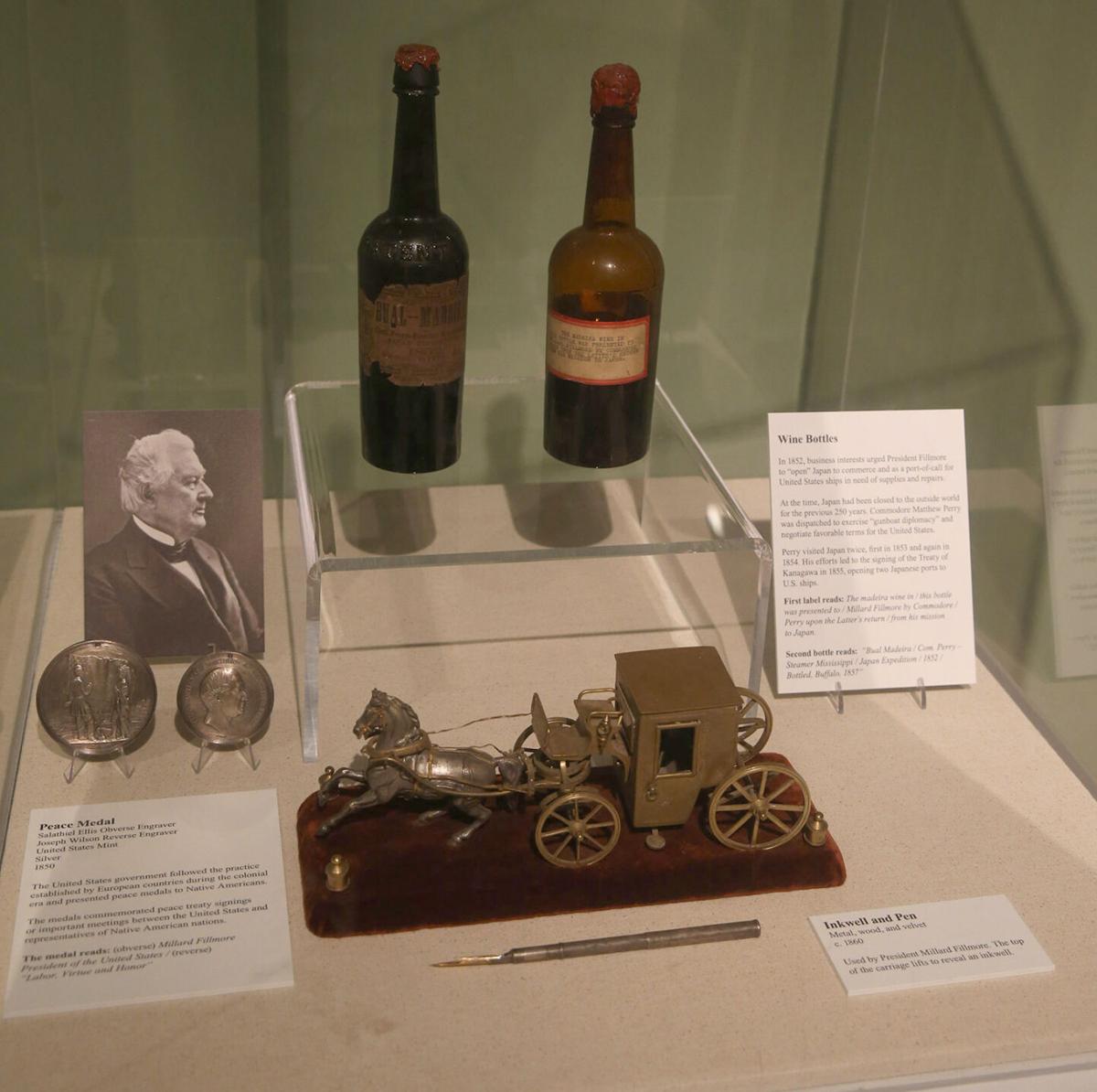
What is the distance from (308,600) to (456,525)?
22cm

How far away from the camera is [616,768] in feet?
4.19

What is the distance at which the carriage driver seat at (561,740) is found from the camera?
122 centimetres

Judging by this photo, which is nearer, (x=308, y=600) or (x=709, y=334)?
(x=308, y=600)

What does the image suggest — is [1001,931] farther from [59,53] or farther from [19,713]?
[59,53]

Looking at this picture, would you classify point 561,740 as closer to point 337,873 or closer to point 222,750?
point 337,873

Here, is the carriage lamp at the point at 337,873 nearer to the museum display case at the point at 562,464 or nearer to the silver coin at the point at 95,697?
the museum display case at the point at 562,464

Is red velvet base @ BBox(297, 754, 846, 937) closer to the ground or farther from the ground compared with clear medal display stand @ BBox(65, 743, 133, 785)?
closer to the ground

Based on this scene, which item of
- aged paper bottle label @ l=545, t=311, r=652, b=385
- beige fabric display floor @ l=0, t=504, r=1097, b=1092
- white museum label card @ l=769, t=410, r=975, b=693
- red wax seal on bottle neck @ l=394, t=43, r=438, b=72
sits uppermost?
red wax seal on bottle neck @ l=394, t=43, r=438, b=72

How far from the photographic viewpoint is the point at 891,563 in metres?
1.52

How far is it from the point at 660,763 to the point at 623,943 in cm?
16

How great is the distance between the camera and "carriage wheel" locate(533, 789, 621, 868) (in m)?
1.20

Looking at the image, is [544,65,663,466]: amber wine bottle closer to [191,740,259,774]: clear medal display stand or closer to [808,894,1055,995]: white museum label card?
[191,740,259,774]: clear medal display stand

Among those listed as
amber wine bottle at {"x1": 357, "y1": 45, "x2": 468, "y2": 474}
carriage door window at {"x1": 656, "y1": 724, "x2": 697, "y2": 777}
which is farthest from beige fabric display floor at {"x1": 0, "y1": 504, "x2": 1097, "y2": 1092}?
amber wine bottle at {"x1": 357, "y1": 45, "x2": 468, "y2": 474}

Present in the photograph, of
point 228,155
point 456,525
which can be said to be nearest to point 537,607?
point 456,525
